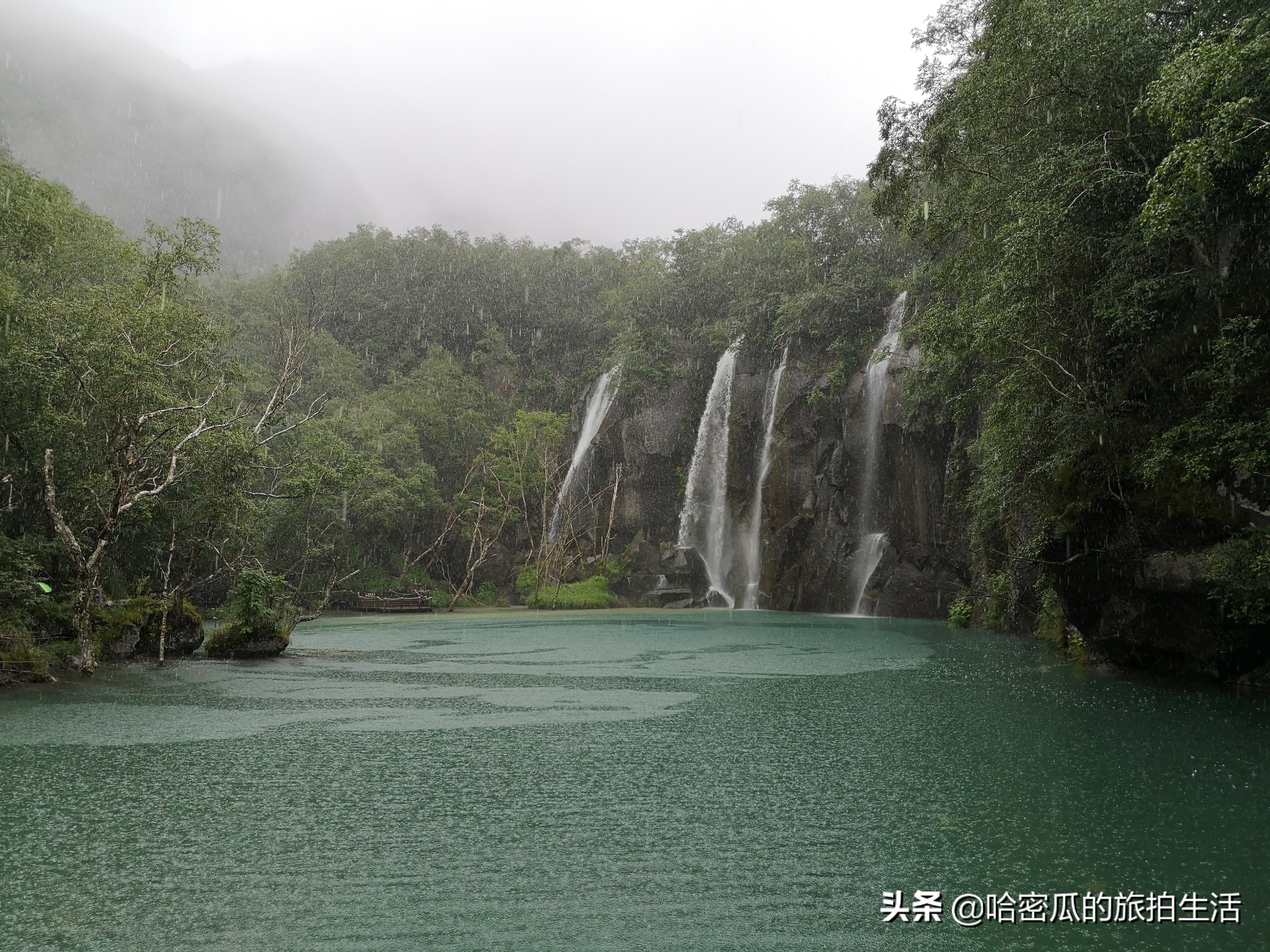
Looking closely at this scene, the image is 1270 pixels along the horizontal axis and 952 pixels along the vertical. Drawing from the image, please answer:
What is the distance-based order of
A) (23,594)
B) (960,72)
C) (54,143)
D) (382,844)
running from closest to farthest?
(382,844), (23,594), (960,72), (54,143)

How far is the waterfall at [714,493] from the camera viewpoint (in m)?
31.1

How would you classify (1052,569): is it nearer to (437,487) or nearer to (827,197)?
(827,197)

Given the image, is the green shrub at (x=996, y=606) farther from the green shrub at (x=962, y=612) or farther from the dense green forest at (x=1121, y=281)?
the dense green forest at (x=1121, y=281)

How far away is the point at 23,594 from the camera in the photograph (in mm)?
11727

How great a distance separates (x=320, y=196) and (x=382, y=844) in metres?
157

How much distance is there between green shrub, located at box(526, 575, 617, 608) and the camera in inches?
1266

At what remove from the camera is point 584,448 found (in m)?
37.8

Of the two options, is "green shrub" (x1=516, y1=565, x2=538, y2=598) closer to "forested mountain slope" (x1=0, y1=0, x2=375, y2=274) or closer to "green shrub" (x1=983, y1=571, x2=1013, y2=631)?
"green shrub" (x1=983, y1=571, x2=1013, y2=631)

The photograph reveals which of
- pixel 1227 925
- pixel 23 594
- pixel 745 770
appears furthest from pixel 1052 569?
pixel 23 594

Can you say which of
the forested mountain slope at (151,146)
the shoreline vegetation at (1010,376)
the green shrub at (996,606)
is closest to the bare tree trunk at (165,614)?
the shoreline vegetation at (1010,376)

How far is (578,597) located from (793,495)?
29.6ft

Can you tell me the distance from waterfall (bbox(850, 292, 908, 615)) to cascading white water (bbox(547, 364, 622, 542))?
12.2 meters

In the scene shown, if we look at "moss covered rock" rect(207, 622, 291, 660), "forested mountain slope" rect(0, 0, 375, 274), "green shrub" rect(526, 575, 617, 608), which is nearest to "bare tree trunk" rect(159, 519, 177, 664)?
"moss covered rock" rect(207, 622, 291, 660)

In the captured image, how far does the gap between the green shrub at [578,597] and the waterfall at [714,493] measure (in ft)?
11.0
